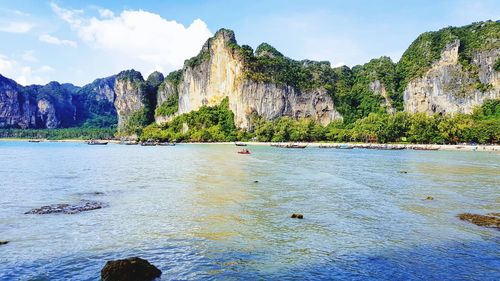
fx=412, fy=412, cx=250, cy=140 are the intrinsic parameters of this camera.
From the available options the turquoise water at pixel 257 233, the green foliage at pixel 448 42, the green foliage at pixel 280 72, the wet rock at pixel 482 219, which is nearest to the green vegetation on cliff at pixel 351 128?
the green foliage at pixel 280 72

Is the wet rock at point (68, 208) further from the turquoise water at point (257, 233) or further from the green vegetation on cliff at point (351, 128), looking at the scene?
the green vegetation on cliff at point (351, 128)

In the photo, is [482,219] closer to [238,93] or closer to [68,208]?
[68,208]

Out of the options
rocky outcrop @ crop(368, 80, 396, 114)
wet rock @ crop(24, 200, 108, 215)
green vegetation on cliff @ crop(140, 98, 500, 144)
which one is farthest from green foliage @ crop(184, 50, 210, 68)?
wet rock @ crop(24, 200, 108, 215)

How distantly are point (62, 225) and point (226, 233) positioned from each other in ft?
23.8

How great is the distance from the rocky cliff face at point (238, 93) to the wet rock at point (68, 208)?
140379 mm

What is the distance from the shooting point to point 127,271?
36.4 feet

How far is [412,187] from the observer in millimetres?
31844

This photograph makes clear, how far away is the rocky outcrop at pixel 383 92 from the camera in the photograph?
16988 cm

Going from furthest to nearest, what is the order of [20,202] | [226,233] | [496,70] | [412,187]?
[496,70] < [412,187] < [20,202] < [226,233]

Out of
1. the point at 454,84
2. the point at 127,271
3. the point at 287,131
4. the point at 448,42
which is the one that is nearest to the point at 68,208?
the point at 127,271

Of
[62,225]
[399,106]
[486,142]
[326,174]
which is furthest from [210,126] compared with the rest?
[62,225]

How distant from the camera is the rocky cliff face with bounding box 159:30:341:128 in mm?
164625

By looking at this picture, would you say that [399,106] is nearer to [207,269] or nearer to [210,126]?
[210,126]

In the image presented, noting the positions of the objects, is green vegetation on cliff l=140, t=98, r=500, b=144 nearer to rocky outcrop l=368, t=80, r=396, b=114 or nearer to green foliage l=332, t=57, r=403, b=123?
green foliage l=332, t=57, r=403, b=123
